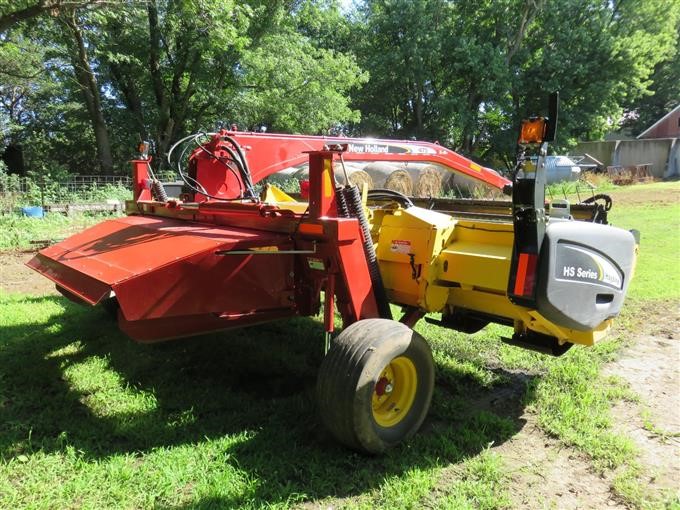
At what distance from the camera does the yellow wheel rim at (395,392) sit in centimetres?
269

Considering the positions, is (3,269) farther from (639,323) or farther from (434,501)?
(639,323)

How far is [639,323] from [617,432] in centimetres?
220

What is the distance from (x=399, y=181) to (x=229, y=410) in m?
8.49

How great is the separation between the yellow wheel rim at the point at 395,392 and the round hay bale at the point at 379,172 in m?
8.07

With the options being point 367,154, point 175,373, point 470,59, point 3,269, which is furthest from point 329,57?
point 175,373

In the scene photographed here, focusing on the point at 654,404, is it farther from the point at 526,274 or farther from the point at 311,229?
the point at 311,229

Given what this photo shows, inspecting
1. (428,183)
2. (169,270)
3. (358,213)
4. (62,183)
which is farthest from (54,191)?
(358,213)

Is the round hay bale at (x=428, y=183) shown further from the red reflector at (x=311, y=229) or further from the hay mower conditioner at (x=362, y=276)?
the red reflector at (x=311, y=229)

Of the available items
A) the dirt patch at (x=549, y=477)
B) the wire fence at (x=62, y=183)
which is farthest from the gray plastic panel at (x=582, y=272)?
the wire fence at (x=62, y=183)

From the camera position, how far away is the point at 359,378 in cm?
240

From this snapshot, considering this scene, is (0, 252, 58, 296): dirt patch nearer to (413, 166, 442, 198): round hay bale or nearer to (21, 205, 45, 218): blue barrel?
(21, 205, 45, 218): blue barrel

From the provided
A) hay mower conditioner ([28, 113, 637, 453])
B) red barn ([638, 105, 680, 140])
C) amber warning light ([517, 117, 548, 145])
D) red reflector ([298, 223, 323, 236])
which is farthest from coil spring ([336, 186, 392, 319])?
red barn ([638, 105, 680, 140])

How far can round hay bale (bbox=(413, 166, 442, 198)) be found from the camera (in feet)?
38.7

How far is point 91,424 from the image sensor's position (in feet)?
9.38
